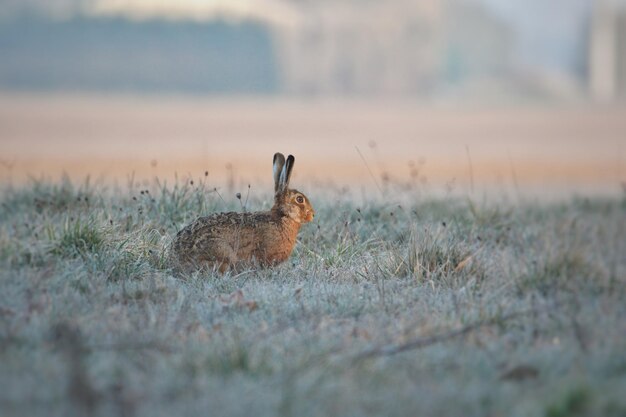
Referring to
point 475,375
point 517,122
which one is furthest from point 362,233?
point 517,122

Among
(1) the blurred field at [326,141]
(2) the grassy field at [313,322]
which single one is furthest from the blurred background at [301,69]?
(2) the grassy field at [313,322]

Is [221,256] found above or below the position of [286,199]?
below

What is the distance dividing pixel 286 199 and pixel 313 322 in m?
1.46

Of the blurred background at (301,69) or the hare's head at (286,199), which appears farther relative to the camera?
the blurred background at (301,69)

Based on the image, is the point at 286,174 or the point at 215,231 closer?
the point at 215,231

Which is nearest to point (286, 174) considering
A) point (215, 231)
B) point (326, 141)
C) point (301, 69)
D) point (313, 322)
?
point (215, 231)

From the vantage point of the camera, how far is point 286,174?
20.2ft

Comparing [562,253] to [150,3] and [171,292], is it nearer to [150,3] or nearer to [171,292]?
[171,292]

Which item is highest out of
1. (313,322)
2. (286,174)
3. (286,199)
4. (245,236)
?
(286,174)

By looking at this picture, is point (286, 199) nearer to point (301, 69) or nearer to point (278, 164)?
point (278, 164)

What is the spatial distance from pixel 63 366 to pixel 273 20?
38443 mm

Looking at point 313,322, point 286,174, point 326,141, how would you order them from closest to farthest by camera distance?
point 313,322 → point 286,174 → point 326,141

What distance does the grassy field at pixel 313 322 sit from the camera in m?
3.83

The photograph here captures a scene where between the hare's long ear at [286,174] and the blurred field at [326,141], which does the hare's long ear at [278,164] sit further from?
the blurred field at [326,141]
